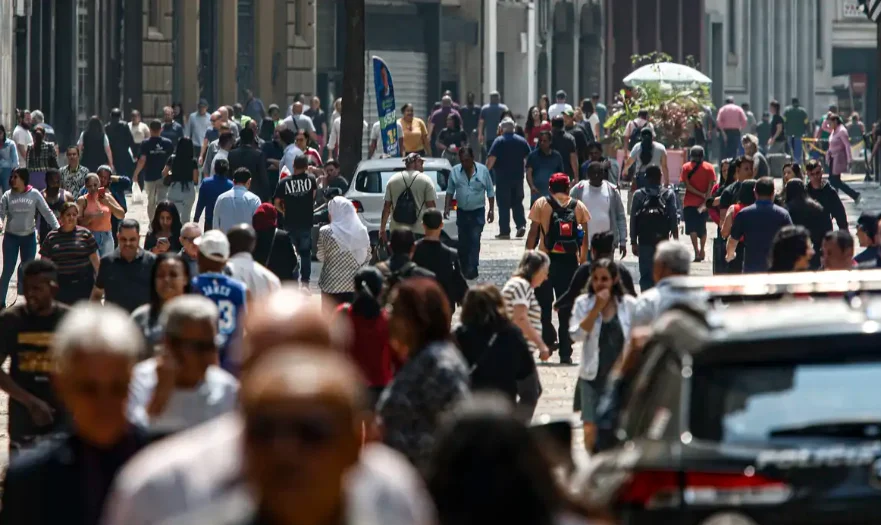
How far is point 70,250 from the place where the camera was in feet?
48.1

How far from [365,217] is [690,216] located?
11.3 feet

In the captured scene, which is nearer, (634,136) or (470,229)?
(470,229)

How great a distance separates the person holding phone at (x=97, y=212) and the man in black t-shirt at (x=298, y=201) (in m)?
1.47

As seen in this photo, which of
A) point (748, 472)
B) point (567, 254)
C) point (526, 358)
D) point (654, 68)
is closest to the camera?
point (748, 472)

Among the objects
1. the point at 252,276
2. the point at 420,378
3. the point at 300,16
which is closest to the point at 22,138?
the point at 300,16

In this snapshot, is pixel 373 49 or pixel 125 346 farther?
pixel 373 49

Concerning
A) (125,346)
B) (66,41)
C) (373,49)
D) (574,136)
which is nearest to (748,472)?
(125,346)

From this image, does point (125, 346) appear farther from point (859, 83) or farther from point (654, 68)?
point (859, 83)

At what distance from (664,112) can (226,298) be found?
87.7ft

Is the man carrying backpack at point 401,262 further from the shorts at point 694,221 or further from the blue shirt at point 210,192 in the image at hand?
the shorts at point 694,221

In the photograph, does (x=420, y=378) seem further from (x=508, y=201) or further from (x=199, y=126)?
(x=199, y=126)

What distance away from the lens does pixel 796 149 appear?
46.7 meters

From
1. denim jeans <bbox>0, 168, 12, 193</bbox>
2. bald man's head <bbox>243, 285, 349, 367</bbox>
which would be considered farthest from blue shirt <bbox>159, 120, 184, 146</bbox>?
bald man's head <bbox>243, 285, 349, 367</bbox>

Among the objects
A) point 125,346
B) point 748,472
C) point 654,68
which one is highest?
point 654,68
